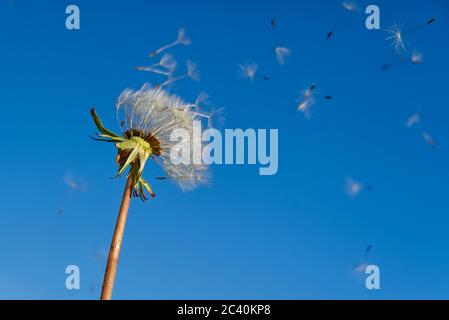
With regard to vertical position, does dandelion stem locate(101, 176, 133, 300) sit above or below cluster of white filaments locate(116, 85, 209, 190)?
below

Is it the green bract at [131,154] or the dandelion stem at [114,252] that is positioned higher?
the green bract at [131,154]

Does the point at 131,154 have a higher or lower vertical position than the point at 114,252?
higher

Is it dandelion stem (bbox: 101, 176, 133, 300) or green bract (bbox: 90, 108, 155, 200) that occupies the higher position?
green bract (bbox: 90, 108, 155, 200)

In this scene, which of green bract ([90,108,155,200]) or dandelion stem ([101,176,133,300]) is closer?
dandelion stem ([101,176,133,300])

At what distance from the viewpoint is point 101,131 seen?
1350cm

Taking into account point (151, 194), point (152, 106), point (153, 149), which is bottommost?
point (151, 194)

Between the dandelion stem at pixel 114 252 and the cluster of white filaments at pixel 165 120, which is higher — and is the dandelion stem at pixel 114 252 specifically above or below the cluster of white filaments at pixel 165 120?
below

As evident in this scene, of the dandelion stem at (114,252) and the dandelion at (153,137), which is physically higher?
the dandelion at (153,137)

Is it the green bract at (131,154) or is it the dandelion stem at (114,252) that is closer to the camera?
the dandelion stem at (114,252)

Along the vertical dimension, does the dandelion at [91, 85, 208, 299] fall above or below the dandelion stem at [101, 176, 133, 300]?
above
